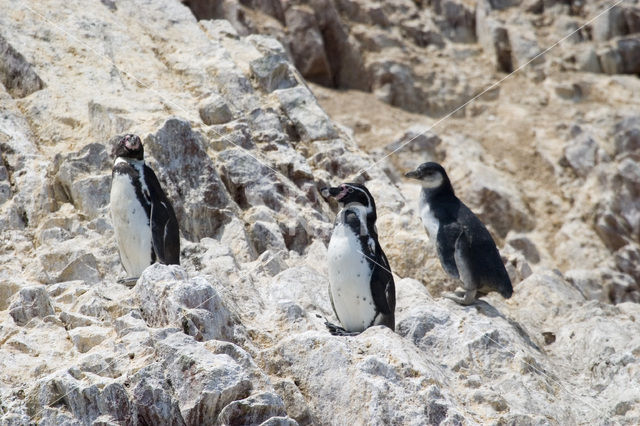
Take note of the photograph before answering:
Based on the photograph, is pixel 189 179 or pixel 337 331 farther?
pixel 189 179

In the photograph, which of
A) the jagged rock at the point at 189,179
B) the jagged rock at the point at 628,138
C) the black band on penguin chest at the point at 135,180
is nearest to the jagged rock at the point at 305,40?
the jagged rock at the point at 628,138

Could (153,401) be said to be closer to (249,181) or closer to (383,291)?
(383,291)

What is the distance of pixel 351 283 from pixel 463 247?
2.12 m

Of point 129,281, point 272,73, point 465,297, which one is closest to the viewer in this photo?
Result: point 129,281

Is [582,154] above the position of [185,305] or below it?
below

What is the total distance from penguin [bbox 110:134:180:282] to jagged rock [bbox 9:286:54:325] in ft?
4.49

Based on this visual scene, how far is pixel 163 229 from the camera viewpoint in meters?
8.68

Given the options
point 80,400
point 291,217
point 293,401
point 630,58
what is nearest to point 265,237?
point 291,217

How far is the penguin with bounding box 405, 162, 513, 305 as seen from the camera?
31.4 feet

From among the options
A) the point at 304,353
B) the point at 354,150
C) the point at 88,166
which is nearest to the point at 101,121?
the point at 88,166

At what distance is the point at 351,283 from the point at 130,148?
8.52 feet

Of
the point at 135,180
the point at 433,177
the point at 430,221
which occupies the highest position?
the point at 135,180

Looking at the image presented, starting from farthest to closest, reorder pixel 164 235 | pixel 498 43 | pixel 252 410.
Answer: pixel 498 43, pixel 164 235, pixel 252 410

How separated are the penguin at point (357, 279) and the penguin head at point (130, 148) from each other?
2.01 metres
